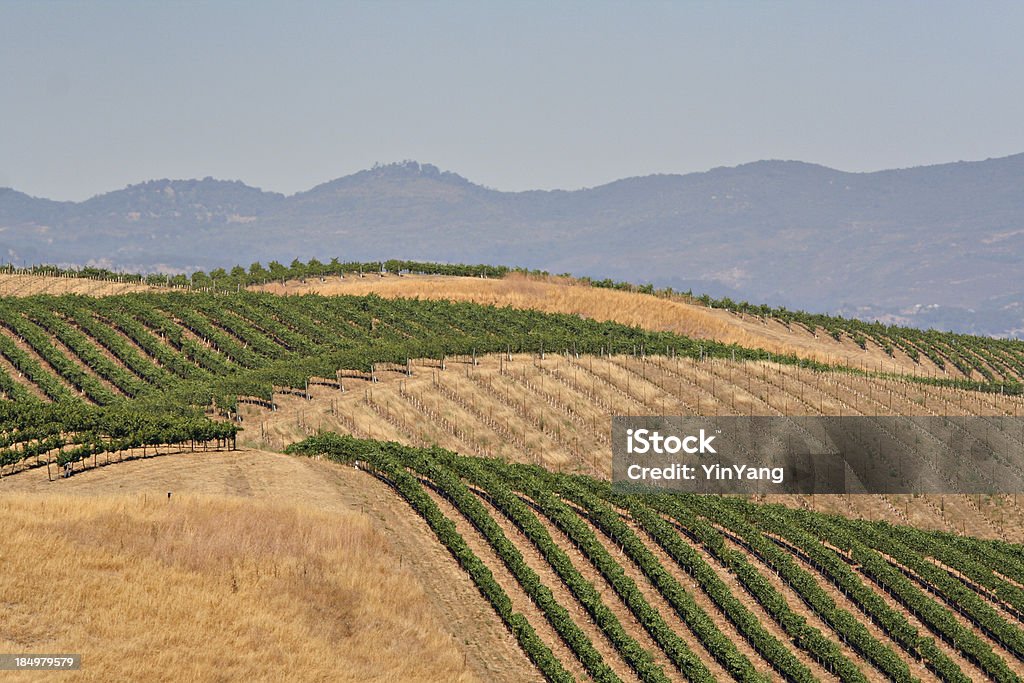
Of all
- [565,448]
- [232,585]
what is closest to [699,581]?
[232,585]

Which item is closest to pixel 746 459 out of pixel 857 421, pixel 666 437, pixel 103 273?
pixel 666 437

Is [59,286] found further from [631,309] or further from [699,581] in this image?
[699,581]

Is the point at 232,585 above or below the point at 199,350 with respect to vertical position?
below

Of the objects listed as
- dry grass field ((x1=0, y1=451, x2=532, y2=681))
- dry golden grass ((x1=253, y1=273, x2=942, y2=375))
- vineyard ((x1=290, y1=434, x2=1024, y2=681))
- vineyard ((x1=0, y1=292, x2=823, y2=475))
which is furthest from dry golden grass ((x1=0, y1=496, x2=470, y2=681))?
dry golden grass ((x1=253, y1=273, x2=942, y2=375))

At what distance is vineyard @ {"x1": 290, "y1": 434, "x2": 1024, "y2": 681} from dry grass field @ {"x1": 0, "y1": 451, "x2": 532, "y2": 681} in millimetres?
2462

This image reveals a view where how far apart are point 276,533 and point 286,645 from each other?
7094mm

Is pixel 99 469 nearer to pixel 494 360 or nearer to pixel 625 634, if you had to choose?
pixel 625 634

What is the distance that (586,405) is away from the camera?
260 ft

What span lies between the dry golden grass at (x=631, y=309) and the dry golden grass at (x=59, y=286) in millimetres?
17202

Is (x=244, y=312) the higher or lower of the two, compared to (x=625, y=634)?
higher

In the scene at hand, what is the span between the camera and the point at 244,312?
3725 inches

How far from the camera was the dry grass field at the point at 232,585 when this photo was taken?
36.5 meters

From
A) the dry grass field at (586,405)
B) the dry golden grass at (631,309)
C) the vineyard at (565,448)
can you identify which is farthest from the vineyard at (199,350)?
the dry golden grass at (631,309)

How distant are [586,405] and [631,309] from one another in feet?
134
